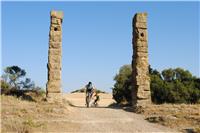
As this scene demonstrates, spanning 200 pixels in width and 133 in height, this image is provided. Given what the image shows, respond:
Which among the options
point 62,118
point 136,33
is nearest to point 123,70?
point 136,33

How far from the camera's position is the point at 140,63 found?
2353cm

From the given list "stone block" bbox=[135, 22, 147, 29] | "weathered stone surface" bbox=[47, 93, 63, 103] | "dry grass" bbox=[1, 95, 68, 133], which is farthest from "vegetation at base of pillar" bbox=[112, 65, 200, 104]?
"dry grass" bbox=[1, 95, 68, 133]

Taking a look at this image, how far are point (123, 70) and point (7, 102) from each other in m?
18.6

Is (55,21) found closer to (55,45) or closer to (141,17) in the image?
(55,45)

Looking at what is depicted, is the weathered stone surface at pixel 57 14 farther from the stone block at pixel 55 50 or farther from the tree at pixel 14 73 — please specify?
the tree at pixel 14 73

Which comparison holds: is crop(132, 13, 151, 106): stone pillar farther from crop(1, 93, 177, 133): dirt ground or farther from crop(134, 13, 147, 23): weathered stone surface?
crop(1, 93, 177, 133): dirt ground

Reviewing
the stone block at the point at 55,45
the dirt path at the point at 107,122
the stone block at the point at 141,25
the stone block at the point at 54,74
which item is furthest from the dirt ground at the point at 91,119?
the stone block at the point at 141,25

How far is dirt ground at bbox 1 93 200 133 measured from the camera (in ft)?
52.0

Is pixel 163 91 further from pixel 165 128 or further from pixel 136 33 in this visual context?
pixel 165 128

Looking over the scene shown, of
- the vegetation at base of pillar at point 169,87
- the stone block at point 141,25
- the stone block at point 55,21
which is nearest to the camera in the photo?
the stone block at point 55,21

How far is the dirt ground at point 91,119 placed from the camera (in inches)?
624

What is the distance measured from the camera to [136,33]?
2389 centimetres

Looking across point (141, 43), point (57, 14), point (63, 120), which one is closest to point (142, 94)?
point (141, 43)

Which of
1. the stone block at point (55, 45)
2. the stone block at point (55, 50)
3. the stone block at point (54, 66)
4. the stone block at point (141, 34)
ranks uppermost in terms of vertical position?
A: the stone block at point (141, 34)
